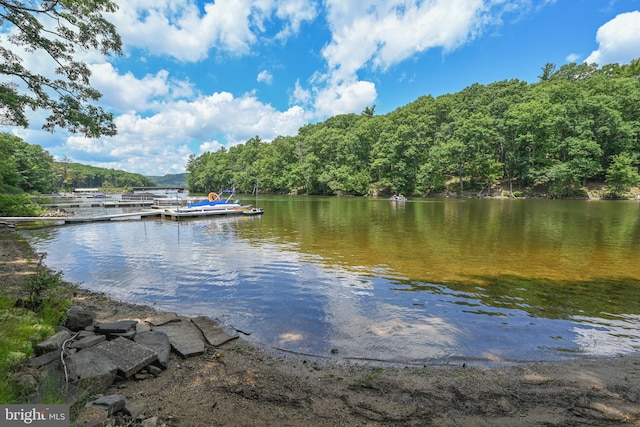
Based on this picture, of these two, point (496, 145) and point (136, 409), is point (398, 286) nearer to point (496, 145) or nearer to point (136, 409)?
point (136, 409)

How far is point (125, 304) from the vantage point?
28.1ft

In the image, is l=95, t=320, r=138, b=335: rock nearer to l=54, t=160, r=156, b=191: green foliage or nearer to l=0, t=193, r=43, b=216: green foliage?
l=0, t=193, r=43, b=216: green foliage

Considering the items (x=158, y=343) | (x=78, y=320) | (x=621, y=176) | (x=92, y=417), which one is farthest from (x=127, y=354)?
(x=621, y=176)

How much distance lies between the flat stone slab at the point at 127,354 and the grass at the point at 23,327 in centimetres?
90

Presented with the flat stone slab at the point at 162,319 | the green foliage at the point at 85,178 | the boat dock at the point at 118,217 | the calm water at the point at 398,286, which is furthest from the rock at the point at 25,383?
the green foliage at the point at 85,178

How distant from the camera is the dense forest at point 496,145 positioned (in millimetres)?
55938

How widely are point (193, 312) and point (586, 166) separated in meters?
68.7

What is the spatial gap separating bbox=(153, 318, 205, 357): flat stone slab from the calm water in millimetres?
1066

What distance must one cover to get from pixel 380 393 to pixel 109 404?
3.41 metres

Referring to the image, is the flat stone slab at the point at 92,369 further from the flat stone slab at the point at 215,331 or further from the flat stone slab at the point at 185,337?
the flat stone slab at the point at 215,331

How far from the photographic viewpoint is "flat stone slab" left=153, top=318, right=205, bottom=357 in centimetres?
556

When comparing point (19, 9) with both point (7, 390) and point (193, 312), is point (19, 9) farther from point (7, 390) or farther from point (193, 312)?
point (7, 390)

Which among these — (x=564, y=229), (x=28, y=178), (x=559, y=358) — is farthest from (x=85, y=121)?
(x=28, y=178)

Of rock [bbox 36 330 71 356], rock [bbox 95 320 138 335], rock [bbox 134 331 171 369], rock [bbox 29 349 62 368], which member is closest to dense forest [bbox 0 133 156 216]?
rock [bbox 95 320 138 335]
